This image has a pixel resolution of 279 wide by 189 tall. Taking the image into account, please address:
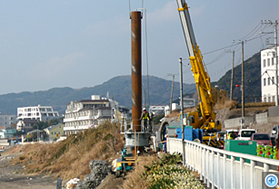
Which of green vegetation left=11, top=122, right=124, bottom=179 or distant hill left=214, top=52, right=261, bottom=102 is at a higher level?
distant hill left=214, top=52, right=261, bottom=102

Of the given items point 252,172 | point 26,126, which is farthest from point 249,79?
point 252,172

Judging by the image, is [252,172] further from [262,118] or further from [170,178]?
[262,118]

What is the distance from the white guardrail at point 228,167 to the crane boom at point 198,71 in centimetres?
1654

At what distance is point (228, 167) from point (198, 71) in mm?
23004

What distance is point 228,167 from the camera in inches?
376

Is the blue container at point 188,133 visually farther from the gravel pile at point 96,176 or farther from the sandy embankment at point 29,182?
the sandy embankment at point 29,182

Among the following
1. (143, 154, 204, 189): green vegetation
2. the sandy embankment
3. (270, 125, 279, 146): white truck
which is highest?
(270, 125, 279, 146): white truck

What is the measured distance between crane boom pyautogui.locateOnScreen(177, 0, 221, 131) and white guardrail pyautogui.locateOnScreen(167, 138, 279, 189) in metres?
16.5

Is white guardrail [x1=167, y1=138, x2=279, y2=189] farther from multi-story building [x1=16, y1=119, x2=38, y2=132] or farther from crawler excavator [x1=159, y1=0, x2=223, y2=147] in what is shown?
multi-story building [x1=16, y1=119, x2=38, y2=132]

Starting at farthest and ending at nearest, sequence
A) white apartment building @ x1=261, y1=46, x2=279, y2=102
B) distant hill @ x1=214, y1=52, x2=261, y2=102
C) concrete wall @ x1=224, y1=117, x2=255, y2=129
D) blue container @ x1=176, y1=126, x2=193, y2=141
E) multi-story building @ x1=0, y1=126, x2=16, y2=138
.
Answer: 1. multi-story building @ x1=0, y1=126, x2=16, y2=138
2. distant hill @ x1=214, y1=52, x2=261, y2=102
3. white apartment building @ x1=261, y1=46, x2=279, y2=102
4. concrete wall @ x1=224, y1=117, x2=255, y2=129
5. blue container @ x1=176, y1=126, x2=193, y2=141

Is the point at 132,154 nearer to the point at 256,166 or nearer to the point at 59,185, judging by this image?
the point at 59,185

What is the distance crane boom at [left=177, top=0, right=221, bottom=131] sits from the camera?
105 ft

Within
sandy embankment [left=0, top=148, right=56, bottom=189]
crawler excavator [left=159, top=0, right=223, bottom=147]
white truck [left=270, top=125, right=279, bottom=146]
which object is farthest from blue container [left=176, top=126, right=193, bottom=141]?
sandy embankment [left=0, top=148, right=56, bottom=189]

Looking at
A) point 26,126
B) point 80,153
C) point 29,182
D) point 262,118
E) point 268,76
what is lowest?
point 29,182
